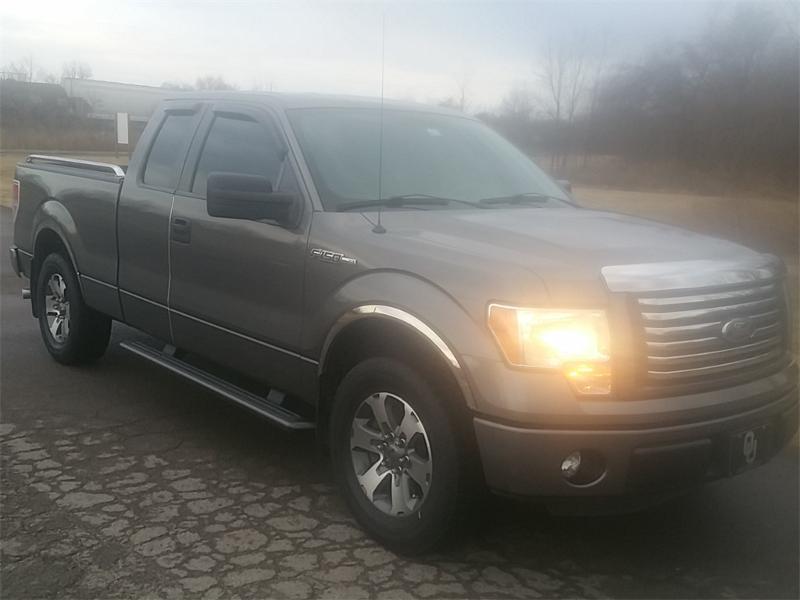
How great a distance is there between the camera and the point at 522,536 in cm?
364

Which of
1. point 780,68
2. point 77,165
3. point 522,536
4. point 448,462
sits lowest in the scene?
point 522,536

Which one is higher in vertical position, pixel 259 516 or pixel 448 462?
pixel 448 462

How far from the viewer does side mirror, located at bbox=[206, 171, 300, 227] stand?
3.74 metres

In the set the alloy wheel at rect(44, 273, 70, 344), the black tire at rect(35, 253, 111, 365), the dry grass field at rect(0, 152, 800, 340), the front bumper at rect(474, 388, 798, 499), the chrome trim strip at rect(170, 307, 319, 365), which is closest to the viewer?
the front bumper at rect(474, 388, 798, 499)

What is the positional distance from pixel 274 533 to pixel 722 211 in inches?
167

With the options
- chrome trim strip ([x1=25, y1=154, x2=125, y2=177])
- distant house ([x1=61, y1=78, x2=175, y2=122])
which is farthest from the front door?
distant house ([x1=61, y1=78, x2=175, y2=122])

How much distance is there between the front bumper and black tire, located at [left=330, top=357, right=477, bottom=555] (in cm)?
14

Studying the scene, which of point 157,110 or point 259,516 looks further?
point 157,110

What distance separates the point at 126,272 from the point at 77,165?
1.18 metres

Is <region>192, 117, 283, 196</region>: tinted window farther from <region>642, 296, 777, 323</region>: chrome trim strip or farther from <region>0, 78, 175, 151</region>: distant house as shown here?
<region>642, 296, 777, 323</region>: chrome trim strip

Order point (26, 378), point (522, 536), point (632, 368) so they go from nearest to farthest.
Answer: point (632, 368) → point (522, 536) → point (26, 378)

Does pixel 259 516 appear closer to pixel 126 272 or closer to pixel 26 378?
pixel 126 272

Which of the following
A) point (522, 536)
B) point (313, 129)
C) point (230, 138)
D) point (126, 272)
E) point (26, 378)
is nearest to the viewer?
point (522, 536)

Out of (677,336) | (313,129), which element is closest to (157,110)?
(313,129)
